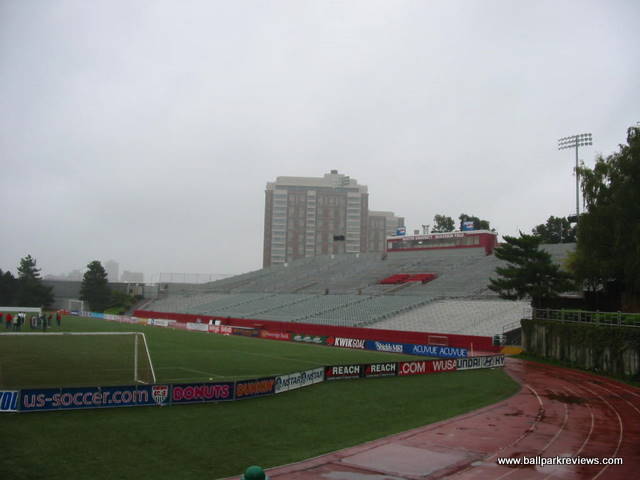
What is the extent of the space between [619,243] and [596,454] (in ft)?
85.2

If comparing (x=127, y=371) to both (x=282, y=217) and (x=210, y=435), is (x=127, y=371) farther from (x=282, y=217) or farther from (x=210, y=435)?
(x=282, y=217)

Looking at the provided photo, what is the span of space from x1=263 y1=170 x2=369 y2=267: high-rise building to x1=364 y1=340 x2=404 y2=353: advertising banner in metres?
121

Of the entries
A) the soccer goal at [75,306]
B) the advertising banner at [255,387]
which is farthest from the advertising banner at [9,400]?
the soccer goal at [75,306]

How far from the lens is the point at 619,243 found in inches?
1473

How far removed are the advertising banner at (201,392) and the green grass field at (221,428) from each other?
1.58 ft

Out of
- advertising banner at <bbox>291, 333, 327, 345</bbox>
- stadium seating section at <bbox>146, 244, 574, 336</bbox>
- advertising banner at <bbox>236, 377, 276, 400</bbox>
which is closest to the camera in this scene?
advertising banner at <bbox>236, 377, 276, 400</bbox>

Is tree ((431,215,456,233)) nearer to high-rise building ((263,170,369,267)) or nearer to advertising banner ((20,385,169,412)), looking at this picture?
high-rise building ((263,170,369,267))

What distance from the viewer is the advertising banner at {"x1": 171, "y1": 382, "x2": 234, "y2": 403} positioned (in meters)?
20.2

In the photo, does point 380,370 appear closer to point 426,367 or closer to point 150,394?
point 426,367

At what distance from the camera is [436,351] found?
4291 centimetres

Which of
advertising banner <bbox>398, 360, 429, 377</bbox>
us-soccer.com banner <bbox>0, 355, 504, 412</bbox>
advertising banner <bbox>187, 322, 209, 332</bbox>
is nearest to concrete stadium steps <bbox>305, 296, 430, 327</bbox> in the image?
advertising banner <bbox>187, 322, 209, 332</bbox>

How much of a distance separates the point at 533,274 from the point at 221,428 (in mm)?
36563

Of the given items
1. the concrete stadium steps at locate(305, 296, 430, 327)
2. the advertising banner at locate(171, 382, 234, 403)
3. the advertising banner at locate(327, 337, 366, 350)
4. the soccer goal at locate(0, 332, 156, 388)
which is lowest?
the advertising banner at locate(327, 337, 366, 350)

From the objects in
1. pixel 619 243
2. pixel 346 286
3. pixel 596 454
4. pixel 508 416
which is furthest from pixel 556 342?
pixel 346 286
